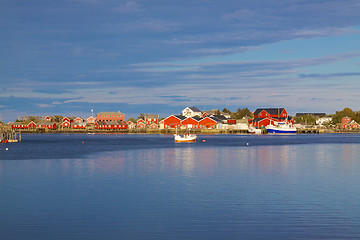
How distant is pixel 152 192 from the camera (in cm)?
2833

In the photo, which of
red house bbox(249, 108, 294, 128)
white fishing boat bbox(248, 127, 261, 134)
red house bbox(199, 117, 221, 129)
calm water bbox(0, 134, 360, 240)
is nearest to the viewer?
calm water bbox(0, 134, 360, 240)

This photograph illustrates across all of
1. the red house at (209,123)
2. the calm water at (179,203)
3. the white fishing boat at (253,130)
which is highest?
the red house at (209,123)

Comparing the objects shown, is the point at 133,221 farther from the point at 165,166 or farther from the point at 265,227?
the point at 165,166

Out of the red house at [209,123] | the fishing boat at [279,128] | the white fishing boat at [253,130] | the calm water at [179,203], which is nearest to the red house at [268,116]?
the fishing boat at [279,128]

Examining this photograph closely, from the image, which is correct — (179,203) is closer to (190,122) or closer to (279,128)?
(190,122)

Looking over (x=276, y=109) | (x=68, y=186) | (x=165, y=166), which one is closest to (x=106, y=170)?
(x=165, y=166)

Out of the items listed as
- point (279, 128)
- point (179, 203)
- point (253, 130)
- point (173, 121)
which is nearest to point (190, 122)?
point (173, 121)

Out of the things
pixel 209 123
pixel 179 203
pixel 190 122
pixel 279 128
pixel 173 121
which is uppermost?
pixel 173 121

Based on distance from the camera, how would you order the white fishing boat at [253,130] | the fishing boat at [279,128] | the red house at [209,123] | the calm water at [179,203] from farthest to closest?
the fishing boat at [279,128], the white fishing boat at [253,130], the red house at [209,123], the calm water at [179,203]

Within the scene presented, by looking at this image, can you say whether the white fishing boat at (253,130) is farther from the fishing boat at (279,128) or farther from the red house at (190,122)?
the red house at (190,122)

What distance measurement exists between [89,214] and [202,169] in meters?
22.2

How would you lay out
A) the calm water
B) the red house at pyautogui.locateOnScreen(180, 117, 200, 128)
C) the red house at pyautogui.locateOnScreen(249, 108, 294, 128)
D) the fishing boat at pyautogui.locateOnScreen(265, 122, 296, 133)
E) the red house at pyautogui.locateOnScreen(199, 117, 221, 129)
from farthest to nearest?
the red house at pyautogui.locateOnScreen(249, 108, 294, 128)
the fishing boat at pyautogui.locateOnScreen(265, 122, 296, 133)
the red house at pyautogui.locateOnScreen(199, 117, 221, 129)
the red house at pyautogui.locateOnScreen(180, 117, 200, 128)
the calm water

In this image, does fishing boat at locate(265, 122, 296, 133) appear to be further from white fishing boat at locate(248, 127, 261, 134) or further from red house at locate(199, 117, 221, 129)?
red house at locate(199, 117, 221, 129)

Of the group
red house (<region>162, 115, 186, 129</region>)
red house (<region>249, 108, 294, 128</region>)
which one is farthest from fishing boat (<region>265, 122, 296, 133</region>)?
red house (<region>162, 115, 186, 129</region>)
